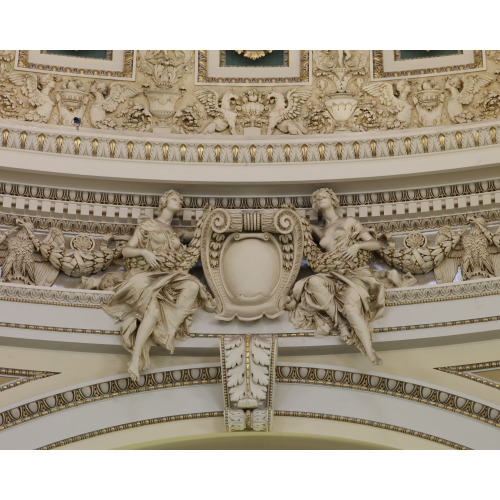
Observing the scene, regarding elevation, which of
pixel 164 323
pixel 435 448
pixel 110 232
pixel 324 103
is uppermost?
pixel 324 103

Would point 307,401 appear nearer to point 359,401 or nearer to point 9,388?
point 359,401

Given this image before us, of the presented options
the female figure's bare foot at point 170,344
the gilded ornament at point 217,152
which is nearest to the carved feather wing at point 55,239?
the female figure's bare foot at point 170,344

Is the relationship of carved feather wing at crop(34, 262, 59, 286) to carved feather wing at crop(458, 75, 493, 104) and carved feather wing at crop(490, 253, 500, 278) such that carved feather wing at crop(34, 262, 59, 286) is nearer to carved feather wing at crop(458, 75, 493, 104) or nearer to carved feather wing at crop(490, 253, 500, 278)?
carved feather wing at crop(490, 253, 500, 278)

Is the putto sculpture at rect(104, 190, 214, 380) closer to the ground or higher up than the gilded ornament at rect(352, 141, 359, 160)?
closer to the ground

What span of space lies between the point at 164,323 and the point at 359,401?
1.30 meters

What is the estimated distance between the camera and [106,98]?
9172 mm

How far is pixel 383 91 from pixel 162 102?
1.52m

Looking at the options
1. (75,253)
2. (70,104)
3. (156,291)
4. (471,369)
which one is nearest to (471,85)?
(471,369)

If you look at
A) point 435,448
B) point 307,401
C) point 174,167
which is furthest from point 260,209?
point 435,448

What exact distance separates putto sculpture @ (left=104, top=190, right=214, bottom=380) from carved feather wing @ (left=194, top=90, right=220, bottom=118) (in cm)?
79

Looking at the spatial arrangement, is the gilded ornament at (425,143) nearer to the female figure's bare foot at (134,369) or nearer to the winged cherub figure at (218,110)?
the winged cherub figure at (218,110)

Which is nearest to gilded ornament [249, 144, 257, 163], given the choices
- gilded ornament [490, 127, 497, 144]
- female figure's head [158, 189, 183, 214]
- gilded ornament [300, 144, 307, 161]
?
gilded ornament [300, 144, 307, 161]

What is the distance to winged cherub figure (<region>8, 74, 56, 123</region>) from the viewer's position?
9.05m

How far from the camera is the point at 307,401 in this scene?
827 centimetres
